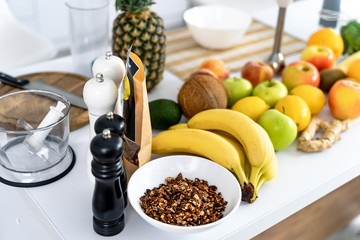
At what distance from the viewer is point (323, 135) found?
1.07 meters

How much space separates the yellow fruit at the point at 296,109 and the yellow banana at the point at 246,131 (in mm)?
158

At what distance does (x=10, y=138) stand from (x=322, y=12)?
4.79ft

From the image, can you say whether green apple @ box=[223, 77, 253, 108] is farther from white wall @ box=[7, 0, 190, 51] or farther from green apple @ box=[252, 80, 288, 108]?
white wall @ box=[7, 0, 190, 51]

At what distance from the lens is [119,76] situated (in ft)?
2.81

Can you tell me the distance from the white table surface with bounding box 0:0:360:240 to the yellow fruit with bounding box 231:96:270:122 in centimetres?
11

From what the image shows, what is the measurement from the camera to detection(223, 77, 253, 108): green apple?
44.9 inches

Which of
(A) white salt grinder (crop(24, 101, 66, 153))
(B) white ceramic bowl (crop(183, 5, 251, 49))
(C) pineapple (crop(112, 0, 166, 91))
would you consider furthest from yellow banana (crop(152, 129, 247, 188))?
(B) white ceramic bowl (crop(183, 5, 251, 49))

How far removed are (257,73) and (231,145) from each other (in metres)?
→ 0.41

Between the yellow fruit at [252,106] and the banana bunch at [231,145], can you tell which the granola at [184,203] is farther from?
the yellow fruit at [252,106]

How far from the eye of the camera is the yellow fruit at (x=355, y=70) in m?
1.23

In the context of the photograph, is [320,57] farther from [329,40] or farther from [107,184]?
[107,184]

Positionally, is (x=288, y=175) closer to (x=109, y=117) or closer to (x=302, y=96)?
(x=302, y=96)

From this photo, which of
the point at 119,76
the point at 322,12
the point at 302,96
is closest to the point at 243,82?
the point at 302,96

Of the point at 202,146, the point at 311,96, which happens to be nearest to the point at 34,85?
the point at 202,146
